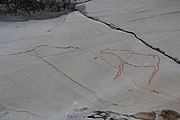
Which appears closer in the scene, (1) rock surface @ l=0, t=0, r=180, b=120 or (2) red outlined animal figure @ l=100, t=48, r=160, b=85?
(1) rock surface @ l=0, t=0, r=180, b=120

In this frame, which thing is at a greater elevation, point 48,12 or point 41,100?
point 48,12

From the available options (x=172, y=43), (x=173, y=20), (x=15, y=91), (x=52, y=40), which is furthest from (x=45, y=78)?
(x=173, y=20)

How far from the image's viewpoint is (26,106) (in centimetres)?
332

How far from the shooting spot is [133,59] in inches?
152

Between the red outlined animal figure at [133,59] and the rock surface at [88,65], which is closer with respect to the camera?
the rock surface at [88,65]

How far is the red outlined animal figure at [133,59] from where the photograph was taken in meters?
3.71

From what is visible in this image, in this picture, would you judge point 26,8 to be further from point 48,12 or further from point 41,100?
point 41,100

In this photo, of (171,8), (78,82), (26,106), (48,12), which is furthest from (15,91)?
(171,8)

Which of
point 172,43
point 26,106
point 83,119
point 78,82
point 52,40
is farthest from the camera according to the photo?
point 52,40

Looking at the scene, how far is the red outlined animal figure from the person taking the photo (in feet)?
12.2

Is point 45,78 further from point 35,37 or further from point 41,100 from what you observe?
point 35,37

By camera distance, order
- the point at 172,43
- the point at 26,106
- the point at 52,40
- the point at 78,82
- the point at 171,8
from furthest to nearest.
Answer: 1. the point at 171,8
2. the point at 52,40
3. the point at 172,43
4. the point at 78,82
5. the point at 26,106

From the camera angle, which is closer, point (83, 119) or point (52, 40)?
point (83, 119)

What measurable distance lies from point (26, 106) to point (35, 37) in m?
1.38
